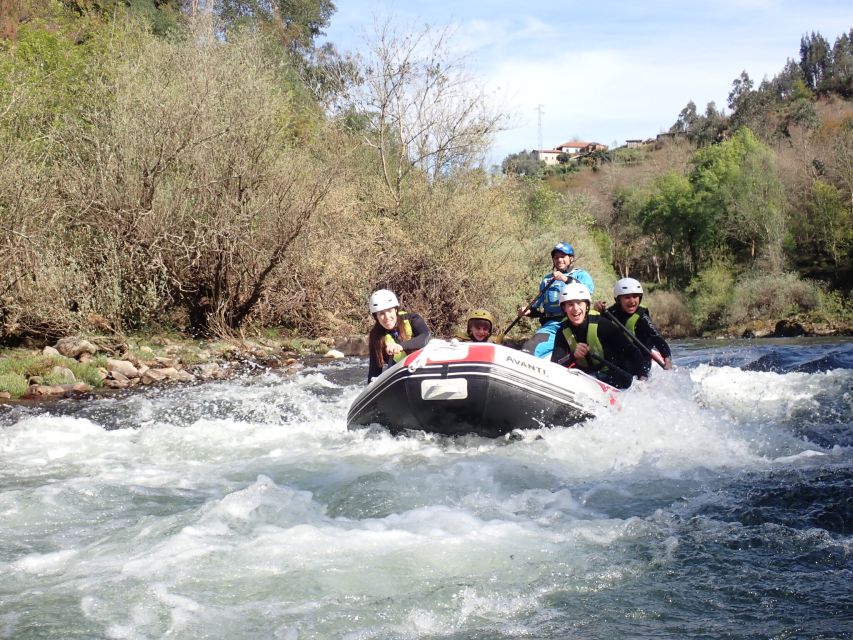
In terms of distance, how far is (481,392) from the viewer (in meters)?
6.93

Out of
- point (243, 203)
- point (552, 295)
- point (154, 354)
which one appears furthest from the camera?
point (243, 203)

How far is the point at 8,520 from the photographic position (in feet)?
17.2

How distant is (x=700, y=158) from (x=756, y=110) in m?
29.3

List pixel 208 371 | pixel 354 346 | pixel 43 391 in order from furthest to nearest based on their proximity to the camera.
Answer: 1. pixel 354 346
2. pixel 208 371
3. pixel 43 391

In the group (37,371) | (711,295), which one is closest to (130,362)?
(37,371)

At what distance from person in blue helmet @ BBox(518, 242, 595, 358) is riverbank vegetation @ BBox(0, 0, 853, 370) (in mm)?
8615

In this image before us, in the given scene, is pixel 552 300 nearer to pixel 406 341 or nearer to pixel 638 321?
pixel 638 321

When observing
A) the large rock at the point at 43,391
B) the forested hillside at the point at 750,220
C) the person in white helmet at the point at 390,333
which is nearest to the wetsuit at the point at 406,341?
the person in white helmet at the point at 390,333

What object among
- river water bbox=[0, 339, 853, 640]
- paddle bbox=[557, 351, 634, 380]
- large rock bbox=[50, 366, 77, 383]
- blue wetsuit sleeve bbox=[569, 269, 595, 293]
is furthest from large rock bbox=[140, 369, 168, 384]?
paddle bbox=[557, 351, 634, 380]

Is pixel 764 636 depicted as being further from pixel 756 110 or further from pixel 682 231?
pixel 756 110

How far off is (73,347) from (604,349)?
960 cm

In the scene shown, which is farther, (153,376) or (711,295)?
(711,295)

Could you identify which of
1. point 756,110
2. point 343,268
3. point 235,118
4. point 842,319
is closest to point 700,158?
point 842,319

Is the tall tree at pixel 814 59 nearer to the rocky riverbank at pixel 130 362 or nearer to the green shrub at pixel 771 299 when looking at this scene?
the green shrub at pixel 771 299
